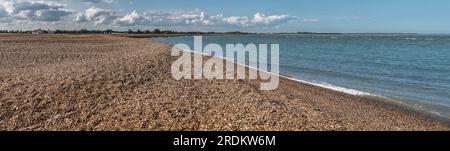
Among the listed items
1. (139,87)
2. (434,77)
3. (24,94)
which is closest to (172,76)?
(139,87)

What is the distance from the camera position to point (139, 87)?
44.8ft

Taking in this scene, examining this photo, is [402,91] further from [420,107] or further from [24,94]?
[24,94]

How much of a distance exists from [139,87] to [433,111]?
31.6ft

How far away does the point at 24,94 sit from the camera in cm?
1221

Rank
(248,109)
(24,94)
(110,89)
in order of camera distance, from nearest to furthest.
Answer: (248,109) → (24,94) → (110,89)

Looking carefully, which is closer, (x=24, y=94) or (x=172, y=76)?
(x=24, y=94)

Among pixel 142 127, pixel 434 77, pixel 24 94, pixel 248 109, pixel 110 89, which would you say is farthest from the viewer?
pixel 434 77

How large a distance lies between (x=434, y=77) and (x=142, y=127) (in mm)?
19665

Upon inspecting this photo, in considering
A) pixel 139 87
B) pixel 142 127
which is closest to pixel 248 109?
pixel 142 127
